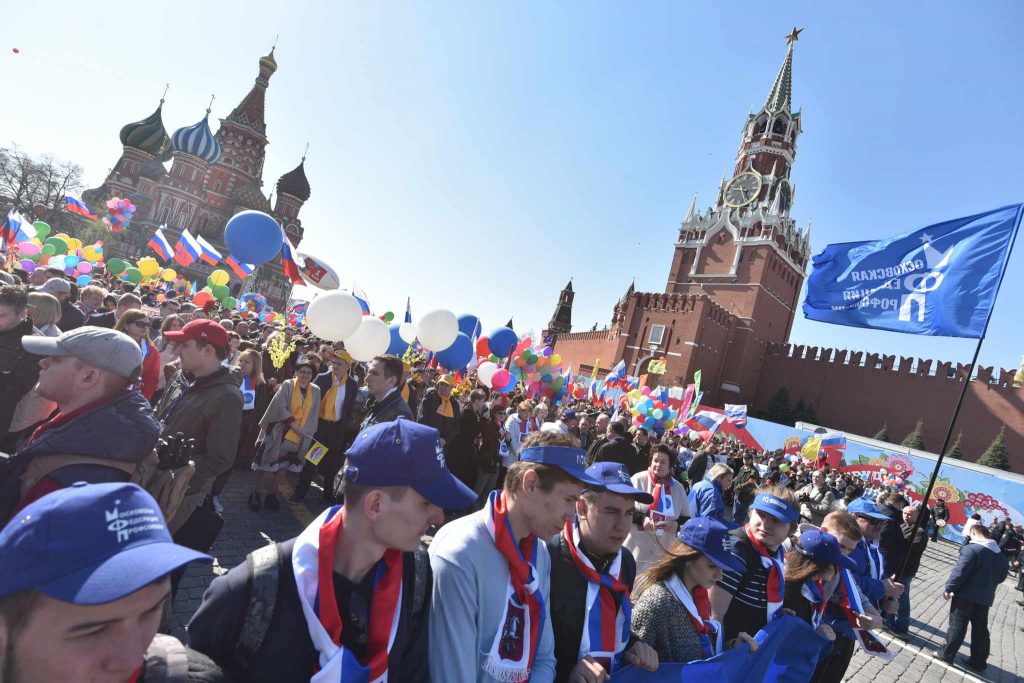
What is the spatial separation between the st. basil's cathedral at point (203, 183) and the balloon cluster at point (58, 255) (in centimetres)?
2893

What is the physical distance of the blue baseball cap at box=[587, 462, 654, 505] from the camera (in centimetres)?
225

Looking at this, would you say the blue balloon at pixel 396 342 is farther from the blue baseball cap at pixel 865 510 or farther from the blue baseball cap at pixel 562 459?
the blue baseball cap at pixel 562 459

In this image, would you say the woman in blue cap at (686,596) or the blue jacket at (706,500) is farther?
the blue jacket at (706,500)

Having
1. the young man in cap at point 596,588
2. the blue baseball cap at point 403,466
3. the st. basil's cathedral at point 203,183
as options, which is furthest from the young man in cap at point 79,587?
the st. basil's cathedral at point 203,183

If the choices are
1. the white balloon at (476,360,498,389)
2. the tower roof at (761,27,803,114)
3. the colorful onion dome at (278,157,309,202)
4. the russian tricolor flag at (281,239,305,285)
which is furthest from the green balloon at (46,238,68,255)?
the tower roof at (761,27,803,114)

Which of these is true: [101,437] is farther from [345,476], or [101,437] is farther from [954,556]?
[954,556]

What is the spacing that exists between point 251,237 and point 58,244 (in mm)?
7963

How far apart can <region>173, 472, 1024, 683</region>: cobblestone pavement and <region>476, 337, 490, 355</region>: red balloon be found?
5404 millimetres

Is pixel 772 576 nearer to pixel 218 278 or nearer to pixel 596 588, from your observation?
pixel 596 588

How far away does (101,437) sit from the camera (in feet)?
6.09

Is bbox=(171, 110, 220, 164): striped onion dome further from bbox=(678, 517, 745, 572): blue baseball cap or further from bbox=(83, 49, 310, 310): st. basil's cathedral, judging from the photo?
bbox=(678, 517, 745, 572): blue baseball cap

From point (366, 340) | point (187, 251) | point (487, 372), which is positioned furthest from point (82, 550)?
point (187, 251)

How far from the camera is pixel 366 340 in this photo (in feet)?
22.5

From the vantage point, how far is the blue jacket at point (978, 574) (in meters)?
5.84
